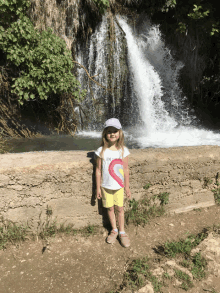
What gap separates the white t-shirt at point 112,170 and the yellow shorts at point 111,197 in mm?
75

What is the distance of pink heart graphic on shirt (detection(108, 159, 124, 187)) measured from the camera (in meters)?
2.21

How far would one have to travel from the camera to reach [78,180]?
234 cm

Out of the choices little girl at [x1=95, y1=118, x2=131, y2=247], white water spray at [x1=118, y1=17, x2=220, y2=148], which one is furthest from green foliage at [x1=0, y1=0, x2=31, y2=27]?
little girl at [x1=95, y1=118, x2=131, y2=247]

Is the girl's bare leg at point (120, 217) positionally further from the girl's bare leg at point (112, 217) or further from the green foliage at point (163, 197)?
the green foliage at point (163, 197)

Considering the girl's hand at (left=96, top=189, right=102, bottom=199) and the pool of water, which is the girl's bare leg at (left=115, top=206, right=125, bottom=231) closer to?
the girl's hand at (left=96, top=189, right=102, bottom=199)

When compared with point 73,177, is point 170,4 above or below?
above

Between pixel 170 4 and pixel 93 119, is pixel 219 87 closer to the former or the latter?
pixel 170 4

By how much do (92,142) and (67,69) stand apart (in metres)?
1.99

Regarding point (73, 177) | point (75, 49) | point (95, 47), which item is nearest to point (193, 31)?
point (95, 47)

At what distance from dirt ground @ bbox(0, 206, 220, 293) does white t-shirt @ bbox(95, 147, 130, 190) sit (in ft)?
2.13

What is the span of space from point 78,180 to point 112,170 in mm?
402

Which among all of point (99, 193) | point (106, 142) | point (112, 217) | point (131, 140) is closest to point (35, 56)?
point (131, 140)


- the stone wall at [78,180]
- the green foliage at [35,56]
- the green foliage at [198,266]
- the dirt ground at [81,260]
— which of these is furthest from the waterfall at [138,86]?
the green foliage at [198,266]

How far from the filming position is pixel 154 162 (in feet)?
8.49
